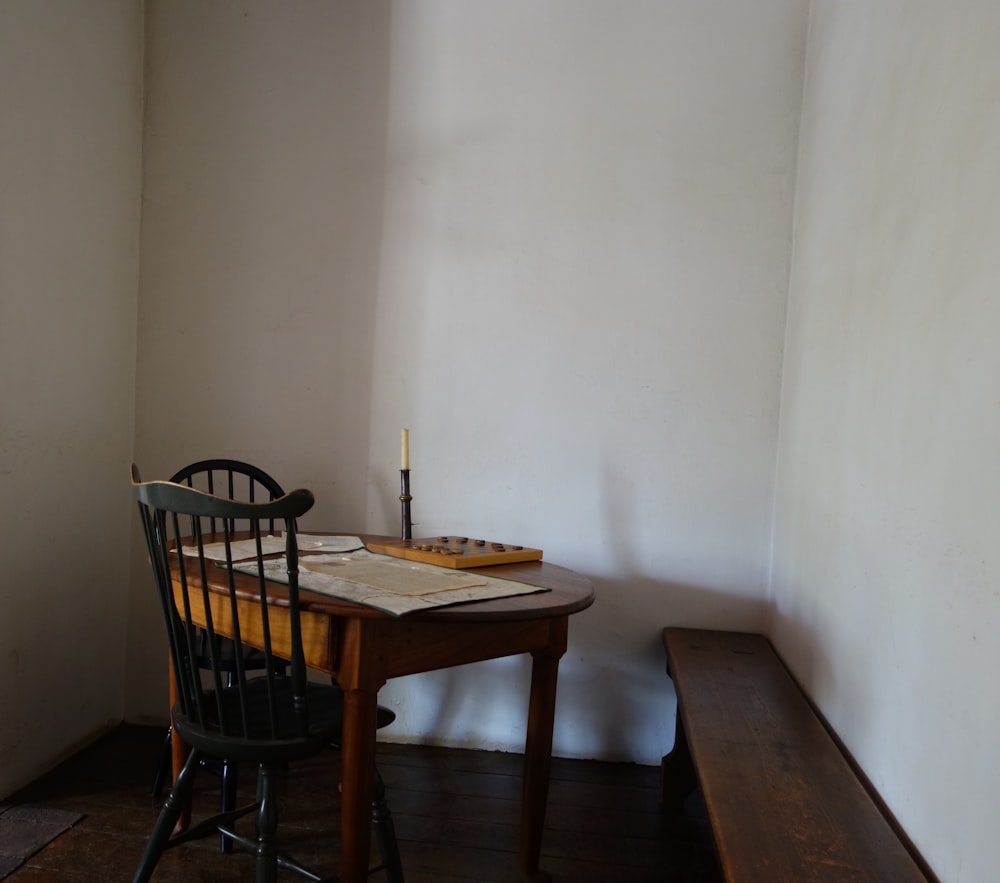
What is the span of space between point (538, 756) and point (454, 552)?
55cm

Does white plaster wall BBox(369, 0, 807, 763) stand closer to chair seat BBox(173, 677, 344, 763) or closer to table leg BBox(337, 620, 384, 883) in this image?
chair seat BBox(173, 677, 344, 763)

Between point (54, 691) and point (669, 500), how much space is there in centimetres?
209

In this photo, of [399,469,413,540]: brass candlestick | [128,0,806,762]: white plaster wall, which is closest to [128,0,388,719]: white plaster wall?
[128,0,806,762]: white plaster wall

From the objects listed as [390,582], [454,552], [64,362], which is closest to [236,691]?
[390,582]

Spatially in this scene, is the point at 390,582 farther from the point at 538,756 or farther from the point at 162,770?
the point at 162,770

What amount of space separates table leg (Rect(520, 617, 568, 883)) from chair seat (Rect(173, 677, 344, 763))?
48 cm

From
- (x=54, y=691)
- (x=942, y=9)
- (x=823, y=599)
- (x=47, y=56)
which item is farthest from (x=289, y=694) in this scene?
(x=47, y=56)

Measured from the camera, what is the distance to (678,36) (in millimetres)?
2471

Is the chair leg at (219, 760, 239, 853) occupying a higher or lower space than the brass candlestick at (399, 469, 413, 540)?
lower

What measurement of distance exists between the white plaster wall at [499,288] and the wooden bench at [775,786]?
62 centimetres

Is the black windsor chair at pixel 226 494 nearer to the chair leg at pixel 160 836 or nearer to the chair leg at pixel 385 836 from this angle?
the chair leg at pixel 160 836

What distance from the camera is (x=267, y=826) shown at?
145 centimetres

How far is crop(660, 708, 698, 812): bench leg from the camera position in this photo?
7.31ft

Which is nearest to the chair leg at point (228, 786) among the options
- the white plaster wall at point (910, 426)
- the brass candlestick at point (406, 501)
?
the brass candlestick at point (406, 501)
